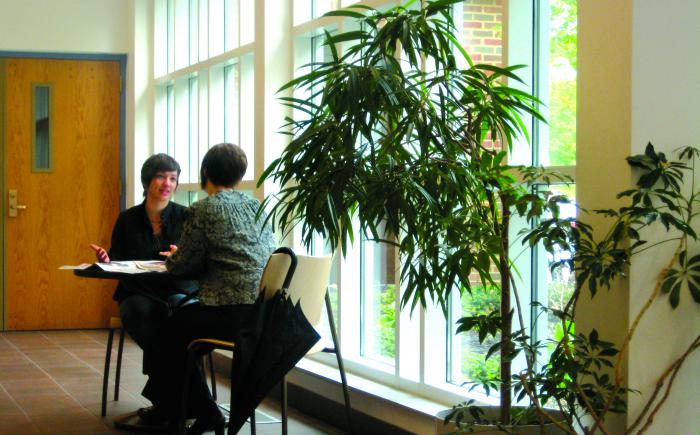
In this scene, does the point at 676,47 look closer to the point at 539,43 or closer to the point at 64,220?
the point at 539,43

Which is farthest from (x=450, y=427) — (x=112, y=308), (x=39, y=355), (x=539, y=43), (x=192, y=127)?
(x=112, y=308)

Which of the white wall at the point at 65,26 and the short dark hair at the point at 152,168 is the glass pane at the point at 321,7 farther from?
the white wall at the point at 65,26

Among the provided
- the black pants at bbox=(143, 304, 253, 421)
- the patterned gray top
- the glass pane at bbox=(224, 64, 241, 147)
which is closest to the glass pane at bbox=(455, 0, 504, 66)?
the patterned gray top

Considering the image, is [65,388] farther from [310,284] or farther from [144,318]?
[310,284]

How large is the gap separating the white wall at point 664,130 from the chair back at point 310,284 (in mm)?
1299

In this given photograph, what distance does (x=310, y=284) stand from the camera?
3.56m

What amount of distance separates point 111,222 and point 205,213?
177 inches

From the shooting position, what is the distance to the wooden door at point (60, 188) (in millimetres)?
7789

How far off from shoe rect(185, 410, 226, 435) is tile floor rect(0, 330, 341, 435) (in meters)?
0.35

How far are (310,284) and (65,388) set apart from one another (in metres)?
2.42

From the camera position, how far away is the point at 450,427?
8.90ft

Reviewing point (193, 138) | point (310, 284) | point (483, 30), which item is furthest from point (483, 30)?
point (193, 138)

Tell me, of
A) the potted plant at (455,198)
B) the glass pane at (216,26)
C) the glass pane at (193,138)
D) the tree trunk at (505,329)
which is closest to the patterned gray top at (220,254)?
the potted plant at (455,198)

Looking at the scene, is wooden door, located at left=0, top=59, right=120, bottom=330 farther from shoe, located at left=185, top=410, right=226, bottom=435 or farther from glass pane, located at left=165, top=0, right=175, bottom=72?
shoe, located at left=185, top=410, right=226, bottom=435
